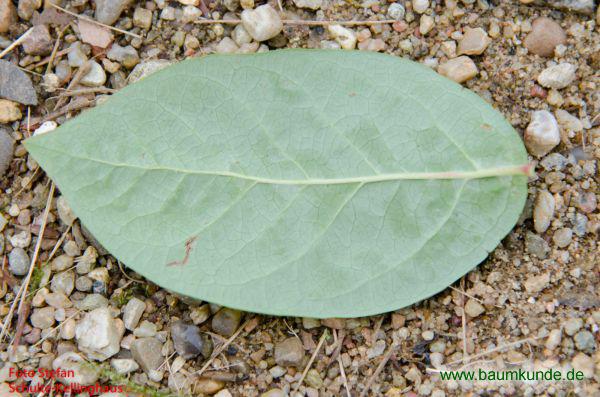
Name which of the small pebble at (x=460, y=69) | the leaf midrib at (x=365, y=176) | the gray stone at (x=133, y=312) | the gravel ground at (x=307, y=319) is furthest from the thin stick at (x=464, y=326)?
the gray stone at (x=133, y=312)

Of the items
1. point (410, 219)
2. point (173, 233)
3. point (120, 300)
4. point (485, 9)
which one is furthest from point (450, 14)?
point (120, 300)

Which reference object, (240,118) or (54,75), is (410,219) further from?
(54,75)

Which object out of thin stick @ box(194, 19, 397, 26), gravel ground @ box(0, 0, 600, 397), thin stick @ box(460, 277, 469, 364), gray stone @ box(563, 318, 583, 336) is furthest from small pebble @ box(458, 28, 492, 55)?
gray stone @ box(563, 318, 583, 336)

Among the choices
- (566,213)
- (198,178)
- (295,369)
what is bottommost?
(295,369)

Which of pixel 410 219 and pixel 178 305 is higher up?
pixel 410 219

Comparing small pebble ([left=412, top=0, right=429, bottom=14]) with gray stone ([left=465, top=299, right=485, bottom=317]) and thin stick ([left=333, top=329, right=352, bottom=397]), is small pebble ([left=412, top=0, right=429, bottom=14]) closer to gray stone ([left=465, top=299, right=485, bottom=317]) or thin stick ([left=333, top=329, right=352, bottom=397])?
gray stone ([left=465, top=299, right=485, bottom=317])

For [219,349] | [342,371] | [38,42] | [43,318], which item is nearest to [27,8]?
[38,42]

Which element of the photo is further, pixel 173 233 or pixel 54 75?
pixel 54 75
